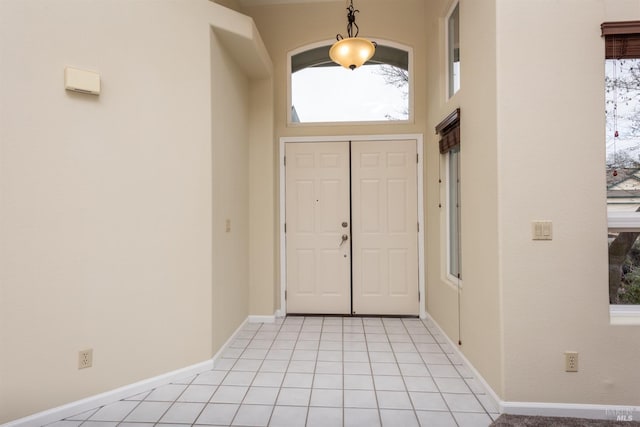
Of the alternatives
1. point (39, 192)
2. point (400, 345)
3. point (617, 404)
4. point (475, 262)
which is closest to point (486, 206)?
point (475, 262)

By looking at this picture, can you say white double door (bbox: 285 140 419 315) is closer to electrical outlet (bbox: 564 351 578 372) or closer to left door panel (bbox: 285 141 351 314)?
left door panel (bbox: 285 141 351 314)

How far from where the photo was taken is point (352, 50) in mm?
2566

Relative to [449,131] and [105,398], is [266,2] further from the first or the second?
[105,398]

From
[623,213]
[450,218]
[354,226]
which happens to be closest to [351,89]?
[354,226]

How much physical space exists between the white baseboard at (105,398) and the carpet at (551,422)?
2107 mm

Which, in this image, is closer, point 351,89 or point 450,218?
point 450,218

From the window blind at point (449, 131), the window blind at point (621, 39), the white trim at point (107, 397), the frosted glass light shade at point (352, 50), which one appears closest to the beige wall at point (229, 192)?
the white trim at point (107, 397)

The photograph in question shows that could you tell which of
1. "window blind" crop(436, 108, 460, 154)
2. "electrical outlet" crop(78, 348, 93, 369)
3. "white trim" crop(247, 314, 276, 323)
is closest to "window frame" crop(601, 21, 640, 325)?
"window blind" crop(436, 108, 460, 154)

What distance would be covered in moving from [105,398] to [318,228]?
255cm

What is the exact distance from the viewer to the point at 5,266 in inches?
72.0

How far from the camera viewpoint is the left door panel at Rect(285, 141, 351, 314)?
3975mm

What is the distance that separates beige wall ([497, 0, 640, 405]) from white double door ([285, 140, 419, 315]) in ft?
6.29

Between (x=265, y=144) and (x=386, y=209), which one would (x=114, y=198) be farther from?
(x=386, y=209)

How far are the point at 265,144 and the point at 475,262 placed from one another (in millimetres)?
2577
